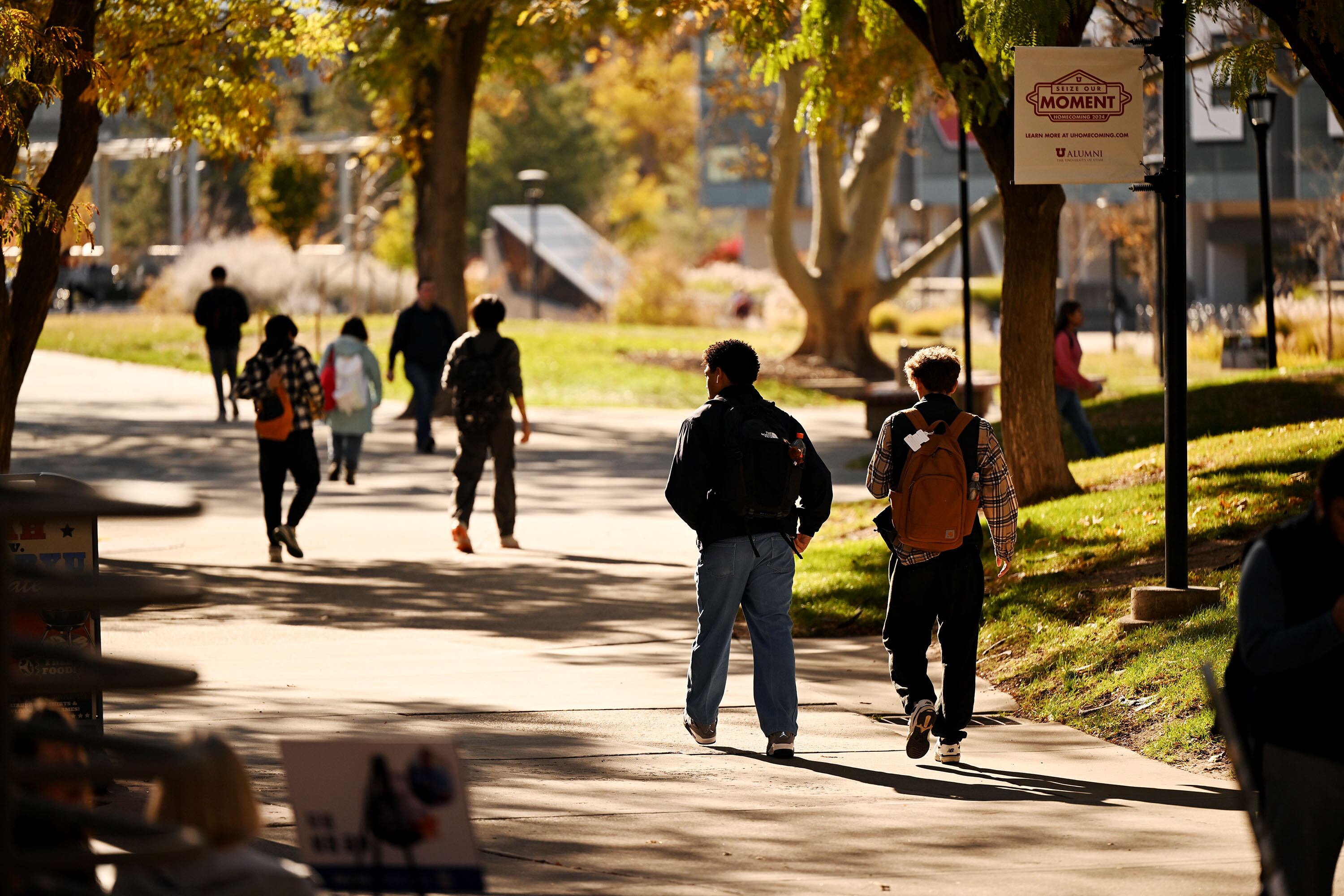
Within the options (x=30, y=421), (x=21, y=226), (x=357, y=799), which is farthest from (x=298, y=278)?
(x=357, y=799)

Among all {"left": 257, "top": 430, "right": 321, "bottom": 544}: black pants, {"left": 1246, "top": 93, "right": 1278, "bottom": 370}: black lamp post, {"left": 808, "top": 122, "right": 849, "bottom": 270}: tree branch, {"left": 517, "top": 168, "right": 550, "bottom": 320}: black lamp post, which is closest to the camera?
{"left": 257, "top": 430, "right": 321, "bottom": 544}: black pants

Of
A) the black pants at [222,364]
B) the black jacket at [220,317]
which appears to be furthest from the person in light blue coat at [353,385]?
the black pants at [222,364]

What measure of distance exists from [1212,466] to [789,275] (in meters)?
20.1

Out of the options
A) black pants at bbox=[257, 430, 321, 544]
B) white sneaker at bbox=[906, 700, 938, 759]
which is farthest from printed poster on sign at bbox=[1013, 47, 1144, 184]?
black pants at bbox=[257, 430, 321, 544]

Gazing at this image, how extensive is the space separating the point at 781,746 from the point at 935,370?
5.77 ft

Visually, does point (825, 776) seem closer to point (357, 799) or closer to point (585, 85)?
point (357, 799)

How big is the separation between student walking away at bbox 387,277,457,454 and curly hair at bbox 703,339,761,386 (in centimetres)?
1227

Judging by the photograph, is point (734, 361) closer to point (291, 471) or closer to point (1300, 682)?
point (1300, 682)

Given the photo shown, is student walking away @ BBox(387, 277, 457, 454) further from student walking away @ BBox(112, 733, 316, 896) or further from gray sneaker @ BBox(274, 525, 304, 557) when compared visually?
student walking away @ BBox(112, 733, 316, 896)

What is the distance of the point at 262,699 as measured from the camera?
29.4 ft

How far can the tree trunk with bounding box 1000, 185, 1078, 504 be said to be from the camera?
12820 mm

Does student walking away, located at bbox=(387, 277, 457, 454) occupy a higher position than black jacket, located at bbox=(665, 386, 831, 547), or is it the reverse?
student walking away, located at bbox=(387, 277, 457, 454)

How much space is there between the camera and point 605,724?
8.54 meters

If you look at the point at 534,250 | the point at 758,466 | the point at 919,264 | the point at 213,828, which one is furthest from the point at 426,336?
the point at 534,250
